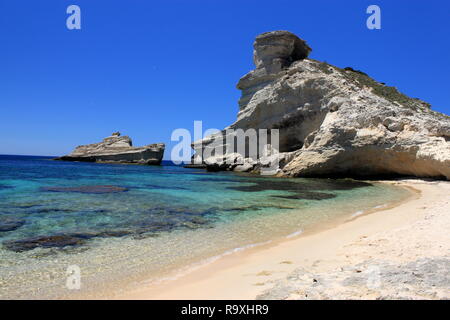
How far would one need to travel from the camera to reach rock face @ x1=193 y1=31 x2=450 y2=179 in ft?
74.4

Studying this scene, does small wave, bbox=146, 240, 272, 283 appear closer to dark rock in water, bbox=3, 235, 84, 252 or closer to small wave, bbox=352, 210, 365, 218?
dark rock in water, bbox=3, 235, 84, 252

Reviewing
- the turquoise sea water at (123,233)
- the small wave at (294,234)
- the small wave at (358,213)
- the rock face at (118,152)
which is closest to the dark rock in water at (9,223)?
the turquoise sea water at (123,233)

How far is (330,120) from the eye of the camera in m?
27.5

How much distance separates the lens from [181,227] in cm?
793

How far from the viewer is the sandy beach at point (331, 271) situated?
3.43 m

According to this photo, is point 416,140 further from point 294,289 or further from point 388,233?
point 294,289

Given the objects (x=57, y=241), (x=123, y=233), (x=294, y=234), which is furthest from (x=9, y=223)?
(x=294, y=234)

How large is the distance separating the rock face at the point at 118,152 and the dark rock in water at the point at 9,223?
51015mm

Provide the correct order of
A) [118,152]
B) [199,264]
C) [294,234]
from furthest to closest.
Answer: [118,152] → [294,234] → [199,264]

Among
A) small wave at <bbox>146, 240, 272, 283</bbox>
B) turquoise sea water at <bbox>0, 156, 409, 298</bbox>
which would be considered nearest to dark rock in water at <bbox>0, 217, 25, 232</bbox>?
turquoise sea water at <bbox>0, 156, 409, 298</bbox>

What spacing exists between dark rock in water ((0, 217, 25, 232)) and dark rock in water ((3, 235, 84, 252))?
1.21 m

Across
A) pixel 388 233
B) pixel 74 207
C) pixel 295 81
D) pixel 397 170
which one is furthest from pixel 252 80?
pixel 388 233

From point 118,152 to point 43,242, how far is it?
56.2 m

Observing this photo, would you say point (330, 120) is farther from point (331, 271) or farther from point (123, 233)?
point (331, 271)
